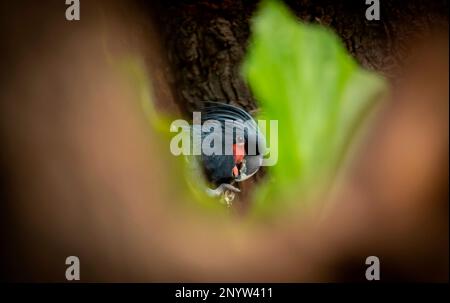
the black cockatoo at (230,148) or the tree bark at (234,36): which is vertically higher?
the tree bark at (234,36)

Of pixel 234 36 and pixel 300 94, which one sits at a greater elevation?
pixel 234 36

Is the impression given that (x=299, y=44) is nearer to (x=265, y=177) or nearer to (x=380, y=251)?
(x=265, y=177)

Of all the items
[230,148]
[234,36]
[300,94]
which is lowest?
[230,148]

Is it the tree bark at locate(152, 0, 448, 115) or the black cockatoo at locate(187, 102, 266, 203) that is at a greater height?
the tree bark at locate(152, 0, 448, 115)

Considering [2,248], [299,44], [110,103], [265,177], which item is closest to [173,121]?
[110,103]
